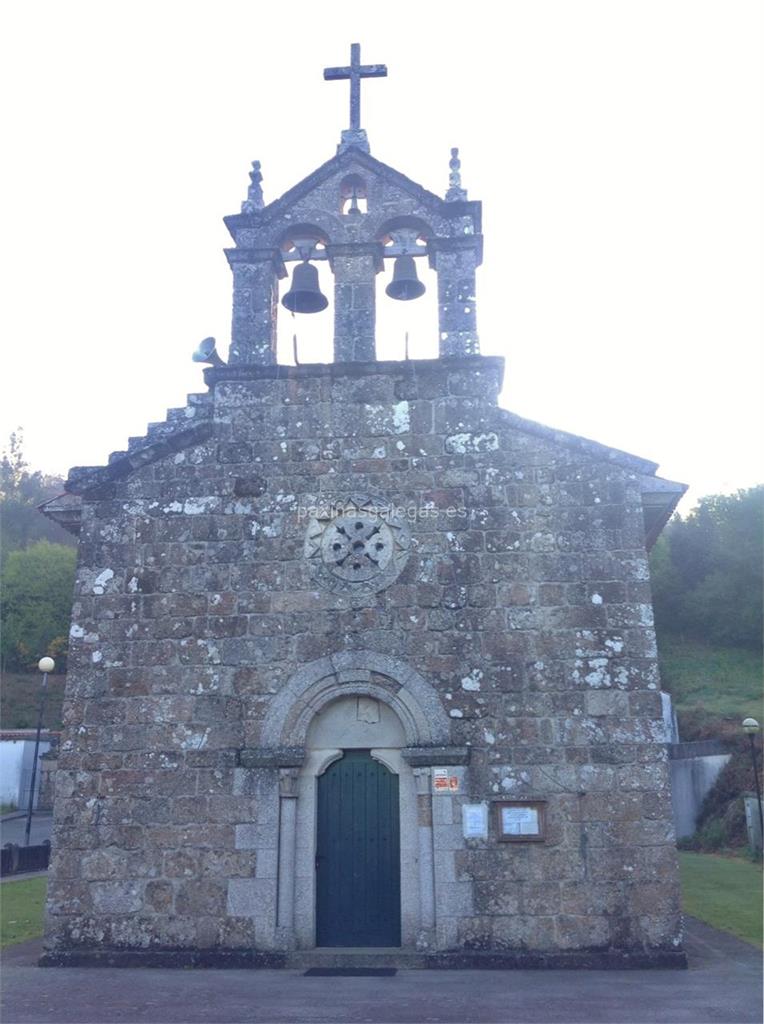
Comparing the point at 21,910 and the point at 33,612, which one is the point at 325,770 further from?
the point at 33,612

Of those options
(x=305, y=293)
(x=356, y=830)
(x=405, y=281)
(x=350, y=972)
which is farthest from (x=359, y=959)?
(x=405, y=281)

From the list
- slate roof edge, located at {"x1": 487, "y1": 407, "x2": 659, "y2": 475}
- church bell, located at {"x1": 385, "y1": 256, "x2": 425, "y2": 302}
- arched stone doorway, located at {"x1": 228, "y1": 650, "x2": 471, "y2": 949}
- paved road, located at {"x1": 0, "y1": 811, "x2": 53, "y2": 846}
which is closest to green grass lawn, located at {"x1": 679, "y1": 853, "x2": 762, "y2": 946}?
arched stone doorway, located at {"x1": 228, "y1": 650, "x2": 471, "y2": 949}

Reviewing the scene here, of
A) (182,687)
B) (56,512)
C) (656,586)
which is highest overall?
(656,586)

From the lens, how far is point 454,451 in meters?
10.3

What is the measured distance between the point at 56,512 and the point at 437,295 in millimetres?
5336

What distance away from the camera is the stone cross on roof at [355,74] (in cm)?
1184

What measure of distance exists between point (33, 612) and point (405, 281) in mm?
41607

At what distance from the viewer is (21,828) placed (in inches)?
1046

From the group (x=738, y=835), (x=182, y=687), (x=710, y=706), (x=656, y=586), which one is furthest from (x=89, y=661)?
(x=656, y=586)

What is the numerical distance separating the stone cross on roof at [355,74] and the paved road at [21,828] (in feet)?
64.2

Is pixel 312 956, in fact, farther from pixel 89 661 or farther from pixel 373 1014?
pixel 89 661

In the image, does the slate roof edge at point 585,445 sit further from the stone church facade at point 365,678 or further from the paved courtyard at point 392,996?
the paved courtyard at point 392,996

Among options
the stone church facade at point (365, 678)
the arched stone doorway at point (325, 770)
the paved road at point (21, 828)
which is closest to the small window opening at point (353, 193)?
the stone church facade at point (365, 678)

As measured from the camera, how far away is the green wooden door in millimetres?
9258
